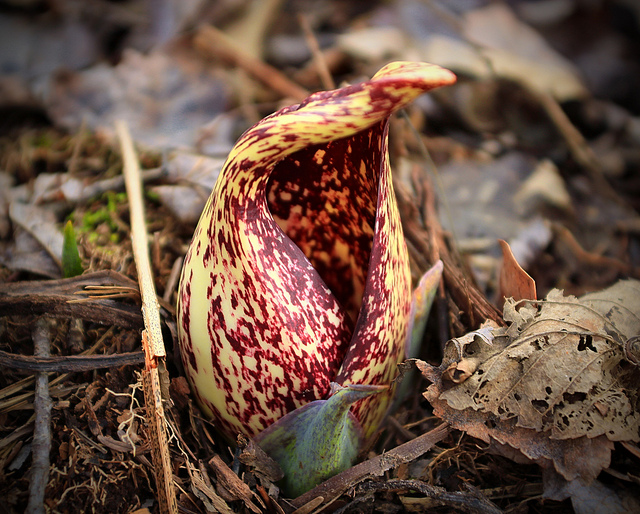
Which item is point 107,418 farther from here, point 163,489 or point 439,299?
point 439,299

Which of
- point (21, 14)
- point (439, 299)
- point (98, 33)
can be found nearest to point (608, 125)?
point (439, 299)

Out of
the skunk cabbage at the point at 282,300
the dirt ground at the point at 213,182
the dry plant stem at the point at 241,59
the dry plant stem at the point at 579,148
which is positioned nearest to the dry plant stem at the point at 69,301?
the dirt ground at the point at 213,182

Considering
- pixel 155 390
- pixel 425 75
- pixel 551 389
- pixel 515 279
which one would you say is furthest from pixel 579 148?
pixel 155 390

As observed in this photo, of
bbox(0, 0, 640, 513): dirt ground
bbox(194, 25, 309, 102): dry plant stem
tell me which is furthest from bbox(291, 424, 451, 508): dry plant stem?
bbox(194, 25, 309, 102): dry plant stem

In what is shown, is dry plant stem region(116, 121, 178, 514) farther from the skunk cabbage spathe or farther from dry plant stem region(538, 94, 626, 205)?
dry plant stem region(538, 94, 626, 205)

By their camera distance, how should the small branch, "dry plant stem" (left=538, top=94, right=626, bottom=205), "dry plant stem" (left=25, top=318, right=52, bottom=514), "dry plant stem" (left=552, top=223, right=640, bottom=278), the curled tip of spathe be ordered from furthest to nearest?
"dry plant stem" (left=538, top=94, right=626, bottom=205), "dry plant stem" (left=552, top=223, right=640, bottom=278), the small branch, "dry plant stem" (left=25, top=318, right=52, bottom=514), the curled tip of spathe

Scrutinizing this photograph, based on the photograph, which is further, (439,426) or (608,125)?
(608,125)

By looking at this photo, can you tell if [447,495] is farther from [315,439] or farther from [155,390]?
[155,390]
